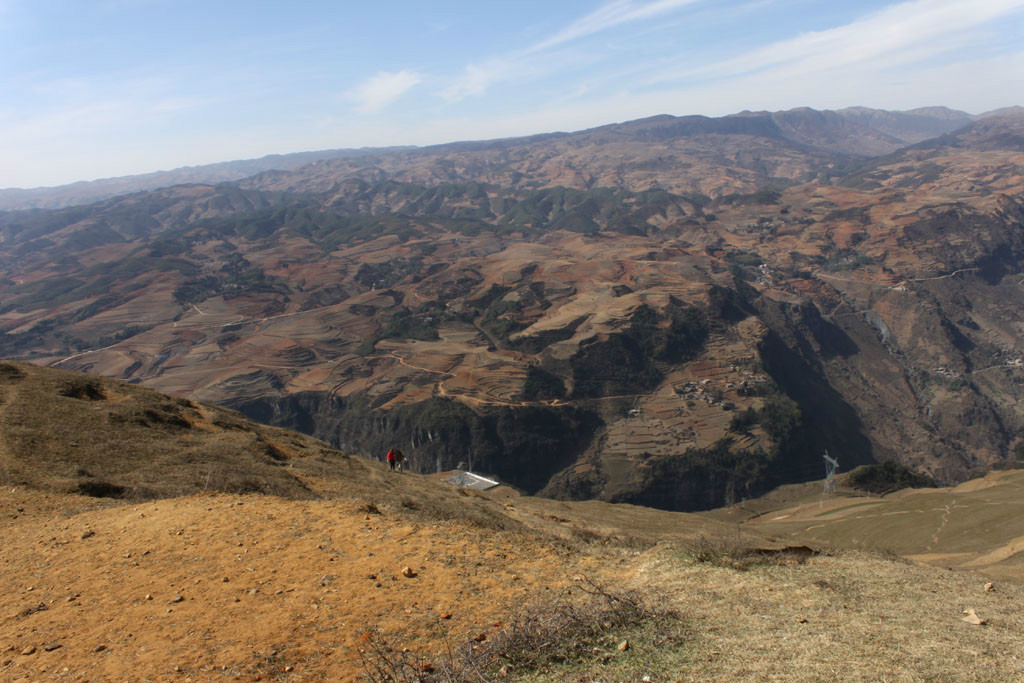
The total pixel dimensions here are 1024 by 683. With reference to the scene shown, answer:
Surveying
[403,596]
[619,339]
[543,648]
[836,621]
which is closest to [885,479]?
[619,339]

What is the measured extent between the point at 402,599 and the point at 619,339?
6332 cm

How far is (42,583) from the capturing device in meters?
8.54

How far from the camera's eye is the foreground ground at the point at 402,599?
6.39m

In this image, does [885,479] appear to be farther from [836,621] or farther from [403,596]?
[403,596]

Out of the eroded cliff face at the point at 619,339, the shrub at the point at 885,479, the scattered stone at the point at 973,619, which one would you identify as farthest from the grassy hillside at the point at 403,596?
the eroded cliff face at the point at 619,339

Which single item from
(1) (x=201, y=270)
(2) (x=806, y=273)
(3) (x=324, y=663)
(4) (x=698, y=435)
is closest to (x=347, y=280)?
(1) (x=201, y=270)

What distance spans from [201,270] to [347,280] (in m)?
39.1

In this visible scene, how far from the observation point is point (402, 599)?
27.1ft

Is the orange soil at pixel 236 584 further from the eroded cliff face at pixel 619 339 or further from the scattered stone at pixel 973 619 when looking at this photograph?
the eroded cliff face at pixel 619 339

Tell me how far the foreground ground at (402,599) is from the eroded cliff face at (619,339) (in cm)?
3972

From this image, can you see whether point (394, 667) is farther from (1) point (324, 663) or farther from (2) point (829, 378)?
(2) point (829, 378)

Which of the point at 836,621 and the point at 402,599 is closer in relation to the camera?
the point at 836,621

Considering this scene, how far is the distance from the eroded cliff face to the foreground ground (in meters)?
39.7

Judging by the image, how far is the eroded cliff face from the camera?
55906 millimetres
